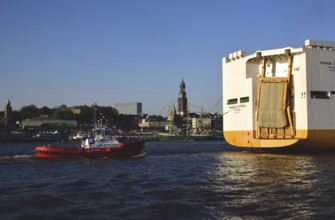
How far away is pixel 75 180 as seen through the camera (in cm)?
2712

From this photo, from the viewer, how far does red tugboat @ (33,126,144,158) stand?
44.2 m

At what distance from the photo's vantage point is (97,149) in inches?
1746

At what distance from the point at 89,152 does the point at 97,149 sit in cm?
90

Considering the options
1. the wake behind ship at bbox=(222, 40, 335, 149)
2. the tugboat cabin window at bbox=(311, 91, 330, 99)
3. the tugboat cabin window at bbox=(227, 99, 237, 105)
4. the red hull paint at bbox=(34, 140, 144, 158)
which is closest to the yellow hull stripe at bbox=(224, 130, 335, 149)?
the wake behind ship at bbox=(222, 40, 335, 149)

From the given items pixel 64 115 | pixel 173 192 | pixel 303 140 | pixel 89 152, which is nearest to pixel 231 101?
pixel 303 140

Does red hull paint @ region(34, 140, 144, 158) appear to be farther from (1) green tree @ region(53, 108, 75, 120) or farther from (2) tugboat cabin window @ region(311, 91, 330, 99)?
(1) green tree @ region(53, 108, 75, 120)

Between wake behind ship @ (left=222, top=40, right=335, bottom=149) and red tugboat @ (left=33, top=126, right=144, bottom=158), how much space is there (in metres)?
12.9

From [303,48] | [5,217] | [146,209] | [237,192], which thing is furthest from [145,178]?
[303,48]

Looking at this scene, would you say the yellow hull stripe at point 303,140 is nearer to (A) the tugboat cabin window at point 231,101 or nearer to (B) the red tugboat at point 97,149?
(A) the tugboat cabin window at point 231,101

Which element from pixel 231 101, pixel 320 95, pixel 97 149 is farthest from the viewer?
pixel 231 101

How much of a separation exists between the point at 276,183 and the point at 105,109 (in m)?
171

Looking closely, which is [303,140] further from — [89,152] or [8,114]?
[8,114]

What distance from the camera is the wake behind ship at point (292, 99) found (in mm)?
41656

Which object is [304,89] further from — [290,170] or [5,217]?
[5,217]
